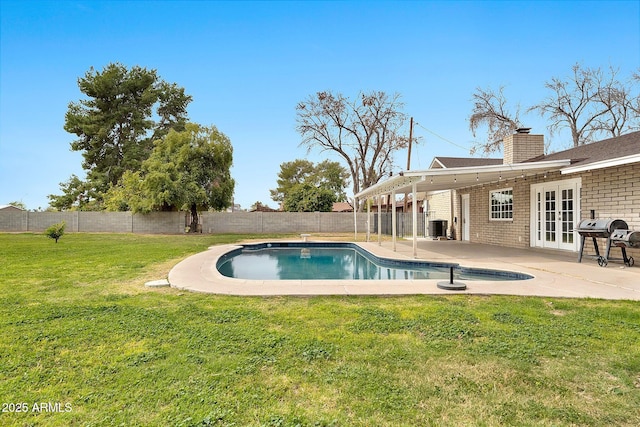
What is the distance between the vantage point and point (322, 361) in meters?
2.94

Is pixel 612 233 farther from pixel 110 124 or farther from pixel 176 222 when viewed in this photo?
pixel 110 124

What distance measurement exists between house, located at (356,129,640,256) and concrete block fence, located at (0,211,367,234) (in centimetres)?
1022

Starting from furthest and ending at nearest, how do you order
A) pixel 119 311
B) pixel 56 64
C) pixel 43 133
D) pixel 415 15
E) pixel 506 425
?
pixel 43 133, pixel 56 64, pixel 415 15, pixel 119 311, pixel 506 425

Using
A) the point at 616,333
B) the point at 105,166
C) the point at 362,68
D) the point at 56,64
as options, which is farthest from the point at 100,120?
the point at 616,333

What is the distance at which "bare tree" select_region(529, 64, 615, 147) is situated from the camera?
24.9 metres

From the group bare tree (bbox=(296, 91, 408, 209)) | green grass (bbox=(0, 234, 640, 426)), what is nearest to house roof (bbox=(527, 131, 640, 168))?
green grass (bbox=(0, 234, 640, 426))

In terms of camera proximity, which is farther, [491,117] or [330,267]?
[491,117]

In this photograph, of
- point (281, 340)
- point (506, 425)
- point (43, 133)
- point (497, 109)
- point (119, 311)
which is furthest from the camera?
point (497, 109)

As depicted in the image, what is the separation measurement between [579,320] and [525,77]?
2285 cm

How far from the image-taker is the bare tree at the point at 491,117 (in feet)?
90.0

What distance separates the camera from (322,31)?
580 inches

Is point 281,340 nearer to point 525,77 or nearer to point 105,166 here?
point 525,77

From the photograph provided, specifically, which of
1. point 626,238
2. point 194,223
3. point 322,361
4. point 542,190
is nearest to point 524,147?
point 542,190

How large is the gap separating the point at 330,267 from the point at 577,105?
25.5 meters
